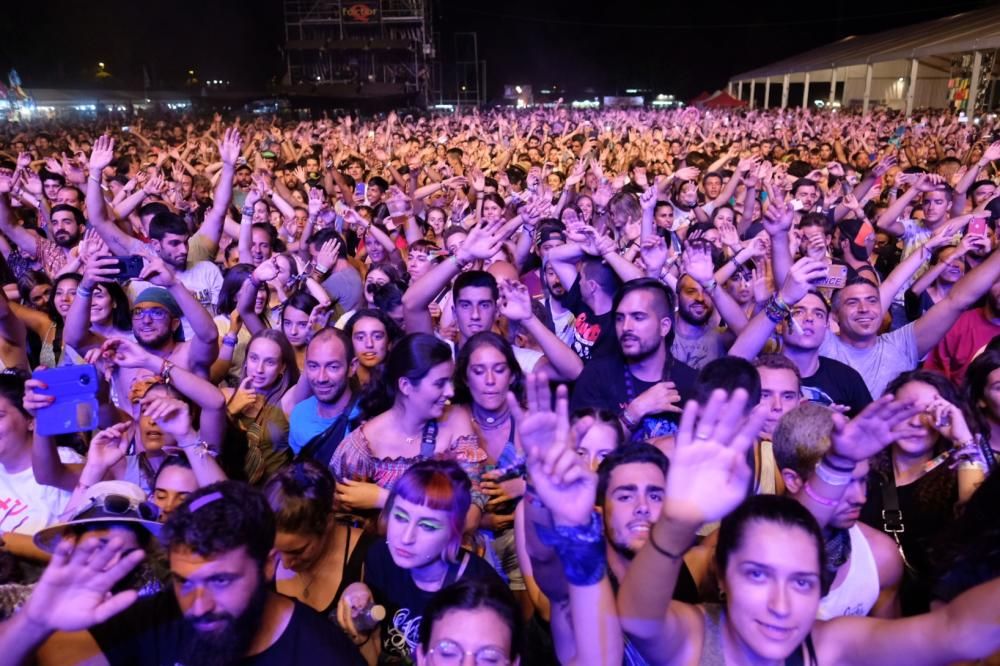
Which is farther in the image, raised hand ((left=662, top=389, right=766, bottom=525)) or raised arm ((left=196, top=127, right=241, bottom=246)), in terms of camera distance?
raised arm ((left=196, top=127, right=241, bottom=246))

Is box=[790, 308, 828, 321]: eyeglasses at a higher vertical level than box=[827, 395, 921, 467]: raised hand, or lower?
higher

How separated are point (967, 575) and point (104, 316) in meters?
3.91

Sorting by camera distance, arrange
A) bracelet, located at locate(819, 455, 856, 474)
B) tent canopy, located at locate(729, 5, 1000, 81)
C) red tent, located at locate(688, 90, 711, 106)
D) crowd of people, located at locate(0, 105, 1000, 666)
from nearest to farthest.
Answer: crowd of people, located at locate(0, 105, 1000, 666), bracelet, located at locate(819, 455, 856, 474), tent canopy, located at locate(729, 5, 1000, 81), red tent, located at locate(688, 90, 711, 106)

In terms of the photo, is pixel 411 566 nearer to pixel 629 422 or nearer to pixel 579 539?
pixel 579 539

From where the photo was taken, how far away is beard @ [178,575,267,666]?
1757 millimetres

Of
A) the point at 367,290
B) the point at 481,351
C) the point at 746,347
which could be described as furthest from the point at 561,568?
the point at 367,290

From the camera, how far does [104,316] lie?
3.98 m

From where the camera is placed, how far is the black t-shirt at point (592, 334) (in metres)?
3.74

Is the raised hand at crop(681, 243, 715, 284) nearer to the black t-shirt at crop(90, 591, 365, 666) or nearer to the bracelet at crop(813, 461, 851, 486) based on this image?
the bracelet at crop(813, 461, 851, 486)

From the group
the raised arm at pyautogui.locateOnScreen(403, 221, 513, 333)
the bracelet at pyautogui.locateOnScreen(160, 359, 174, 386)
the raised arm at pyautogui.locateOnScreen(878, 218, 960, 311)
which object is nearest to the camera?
the bracelet at pyautogui.locateOnScreen(160, 359, 174, 386)

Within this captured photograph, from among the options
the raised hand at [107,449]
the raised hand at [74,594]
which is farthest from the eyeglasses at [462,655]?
the raised hand at [107,449]

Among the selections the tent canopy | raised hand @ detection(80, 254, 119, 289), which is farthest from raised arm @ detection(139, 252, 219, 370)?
the tent canopy

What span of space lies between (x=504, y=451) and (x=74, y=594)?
168 cm

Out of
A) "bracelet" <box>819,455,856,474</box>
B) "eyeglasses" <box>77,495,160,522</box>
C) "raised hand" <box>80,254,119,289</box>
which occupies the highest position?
"raised hand" <box>80,254,119,289</box>
